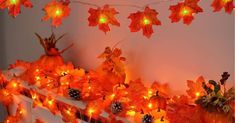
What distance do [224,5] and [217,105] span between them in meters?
0.37

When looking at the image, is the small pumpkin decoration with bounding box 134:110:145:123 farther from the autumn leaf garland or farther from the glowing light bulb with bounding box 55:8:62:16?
the glowing light bulb with bounding box 55:8:62:16

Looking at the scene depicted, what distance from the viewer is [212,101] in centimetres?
139

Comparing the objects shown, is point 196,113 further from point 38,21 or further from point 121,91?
point 38,21

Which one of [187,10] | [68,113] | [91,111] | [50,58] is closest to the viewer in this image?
[187,10]

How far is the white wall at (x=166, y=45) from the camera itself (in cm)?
155

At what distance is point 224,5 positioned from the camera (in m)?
1.38

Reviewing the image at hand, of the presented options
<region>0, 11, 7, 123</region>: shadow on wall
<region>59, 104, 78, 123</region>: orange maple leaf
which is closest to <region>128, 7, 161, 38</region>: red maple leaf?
<region>59, 104, 78, 123</region>: orange maple leaf

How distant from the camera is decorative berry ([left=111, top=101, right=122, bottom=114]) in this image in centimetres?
162

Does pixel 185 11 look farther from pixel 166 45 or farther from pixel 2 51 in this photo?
pixel 2 51

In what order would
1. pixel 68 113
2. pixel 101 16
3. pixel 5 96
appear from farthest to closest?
pixel 5 96, pixel 68 113, pixel 101 16

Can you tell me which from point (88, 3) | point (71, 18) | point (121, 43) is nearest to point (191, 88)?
point (121, 43)

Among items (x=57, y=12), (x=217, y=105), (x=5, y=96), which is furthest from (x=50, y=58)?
(x=217, y=105)

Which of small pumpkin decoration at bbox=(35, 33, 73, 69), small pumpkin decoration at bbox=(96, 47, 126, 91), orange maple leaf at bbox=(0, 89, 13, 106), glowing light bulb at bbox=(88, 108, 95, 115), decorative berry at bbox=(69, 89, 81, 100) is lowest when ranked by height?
glowing light bulb at bbox=(88, 108, 95, 115)

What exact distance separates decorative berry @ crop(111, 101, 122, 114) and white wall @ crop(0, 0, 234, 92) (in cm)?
29
